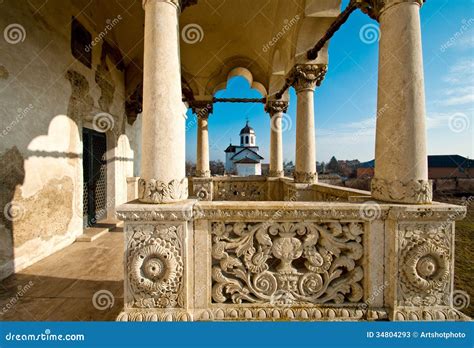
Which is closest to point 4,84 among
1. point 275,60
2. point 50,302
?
point 50,302

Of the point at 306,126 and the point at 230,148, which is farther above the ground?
the point at 230,148

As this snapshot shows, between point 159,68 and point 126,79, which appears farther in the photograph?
point 126,79

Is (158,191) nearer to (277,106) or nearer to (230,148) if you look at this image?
Result: (277,106)

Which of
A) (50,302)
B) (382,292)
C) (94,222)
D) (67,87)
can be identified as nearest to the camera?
(382,292)

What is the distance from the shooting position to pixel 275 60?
9055mm

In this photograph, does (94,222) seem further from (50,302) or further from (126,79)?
(126,79)

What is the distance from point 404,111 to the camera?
113 inches

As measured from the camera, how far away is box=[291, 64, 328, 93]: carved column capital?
20.0ft

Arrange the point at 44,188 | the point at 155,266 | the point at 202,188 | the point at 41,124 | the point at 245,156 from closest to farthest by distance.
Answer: the point at 155,266
the point at 41,124
the point at 44,188
the point at 202,188
the point at 245,156

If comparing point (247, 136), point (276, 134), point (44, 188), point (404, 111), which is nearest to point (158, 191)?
point (404, 111)

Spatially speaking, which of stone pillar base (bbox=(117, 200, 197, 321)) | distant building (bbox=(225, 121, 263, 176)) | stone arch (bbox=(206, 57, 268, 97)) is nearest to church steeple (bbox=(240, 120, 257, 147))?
distant building (bbox=(225, 121, 263, 176))

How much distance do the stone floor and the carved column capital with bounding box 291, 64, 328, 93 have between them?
20.7 ft

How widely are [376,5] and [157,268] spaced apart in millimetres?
4576

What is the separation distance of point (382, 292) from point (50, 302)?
15.7ft
